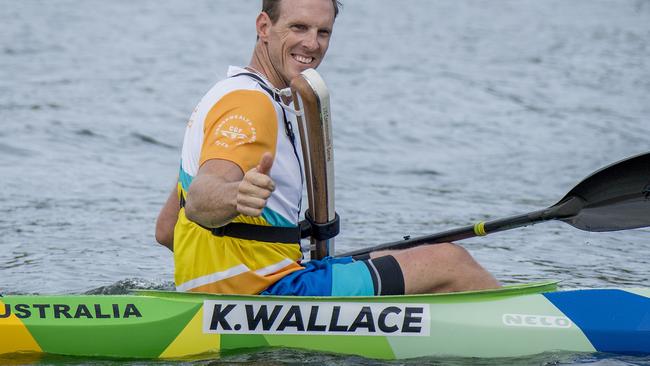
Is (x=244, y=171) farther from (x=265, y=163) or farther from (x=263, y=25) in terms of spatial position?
(x=263, y=25)

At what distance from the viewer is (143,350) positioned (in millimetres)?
5062

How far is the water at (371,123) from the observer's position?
28.6ft

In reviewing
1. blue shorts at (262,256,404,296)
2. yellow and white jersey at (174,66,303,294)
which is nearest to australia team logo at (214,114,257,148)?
yellow and white jersey at (174,66,303,294)

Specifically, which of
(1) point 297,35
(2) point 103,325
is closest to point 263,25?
(1) point 297,35

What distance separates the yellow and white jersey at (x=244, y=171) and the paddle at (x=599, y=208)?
0.99 meters

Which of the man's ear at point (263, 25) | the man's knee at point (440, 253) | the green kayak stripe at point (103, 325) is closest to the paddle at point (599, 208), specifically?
the man's knee at point (440, 253)

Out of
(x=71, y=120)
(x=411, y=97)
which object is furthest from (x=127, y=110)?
(x=411, y=97)

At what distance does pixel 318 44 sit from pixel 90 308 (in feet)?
5.25

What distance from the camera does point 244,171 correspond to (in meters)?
4.35

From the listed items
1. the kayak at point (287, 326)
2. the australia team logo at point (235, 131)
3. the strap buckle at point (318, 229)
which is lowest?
the kayak at point (287, 326)

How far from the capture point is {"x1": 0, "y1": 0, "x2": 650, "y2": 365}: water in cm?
871

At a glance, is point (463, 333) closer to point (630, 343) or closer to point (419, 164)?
point (630, 343)

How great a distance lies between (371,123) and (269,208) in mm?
11361

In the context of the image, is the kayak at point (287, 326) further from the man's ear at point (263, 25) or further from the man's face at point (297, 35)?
the man's ear at point (263, 25)
